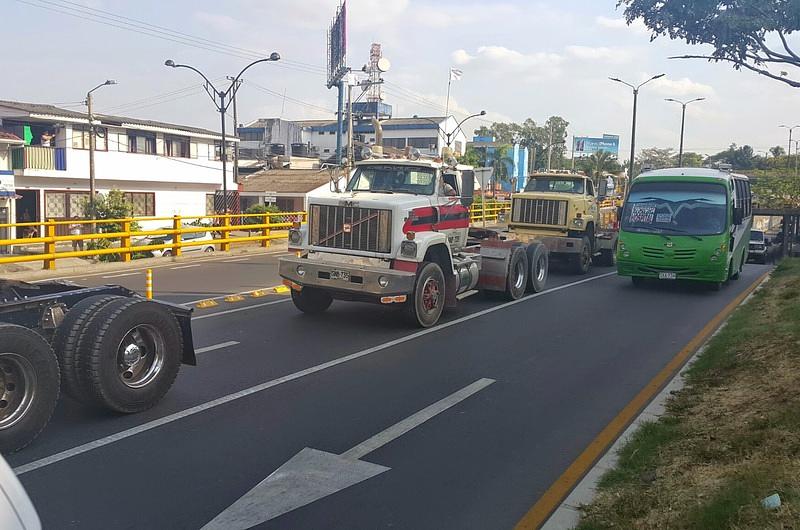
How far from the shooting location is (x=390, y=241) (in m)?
10.6

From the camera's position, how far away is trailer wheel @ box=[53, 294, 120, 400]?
6.01 metres

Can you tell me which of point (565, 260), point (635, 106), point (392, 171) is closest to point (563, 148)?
point (635, 106)

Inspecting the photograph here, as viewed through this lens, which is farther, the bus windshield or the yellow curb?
the bus windshield

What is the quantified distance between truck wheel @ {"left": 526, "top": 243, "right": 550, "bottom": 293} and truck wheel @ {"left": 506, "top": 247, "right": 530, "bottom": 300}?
0.18 metres

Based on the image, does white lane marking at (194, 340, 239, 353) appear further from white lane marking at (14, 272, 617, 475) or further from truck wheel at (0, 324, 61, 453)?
truck wheel at (0, 324, 61, 453)

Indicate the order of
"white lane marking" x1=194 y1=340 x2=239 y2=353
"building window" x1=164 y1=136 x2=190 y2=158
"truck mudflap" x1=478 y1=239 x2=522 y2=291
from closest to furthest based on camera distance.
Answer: "white lane marking" x1=194 y1=340 x2=239 y2=353, "truck mudflap" x1=478 y1=239 x2=522 y2=291, "building window" x1=164 y1=136 x2=190 y2=158

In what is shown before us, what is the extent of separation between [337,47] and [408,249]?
57.3 metres

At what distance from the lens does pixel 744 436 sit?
18.0 feet

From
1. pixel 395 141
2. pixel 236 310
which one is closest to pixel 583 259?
pixel 236 310

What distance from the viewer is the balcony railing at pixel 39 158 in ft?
118

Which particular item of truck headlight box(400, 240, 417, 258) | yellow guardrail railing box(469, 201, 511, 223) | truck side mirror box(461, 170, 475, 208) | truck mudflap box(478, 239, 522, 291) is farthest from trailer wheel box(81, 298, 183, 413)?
yellow guardrail railing box(469, 201, 511, 223)

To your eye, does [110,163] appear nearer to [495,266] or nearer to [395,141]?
[495,266]

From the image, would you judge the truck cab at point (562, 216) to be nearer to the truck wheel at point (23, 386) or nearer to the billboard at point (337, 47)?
the truck wheel at point (23, 386)

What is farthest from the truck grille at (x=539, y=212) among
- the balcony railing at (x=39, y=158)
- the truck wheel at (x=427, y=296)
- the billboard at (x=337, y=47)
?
the billboard at (x=337, y=47)
